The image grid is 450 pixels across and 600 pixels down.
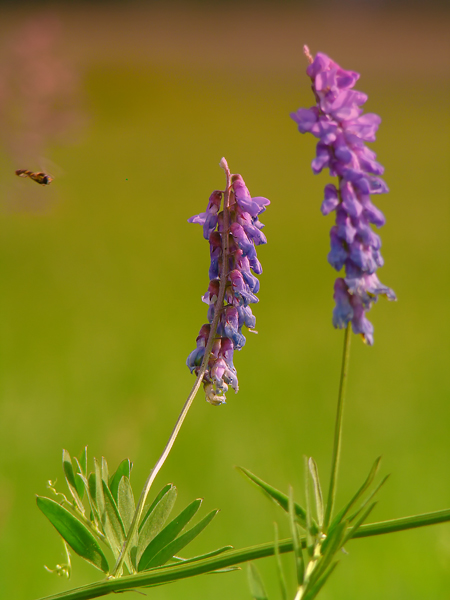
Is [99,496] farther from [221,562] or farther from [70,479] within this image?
[221,562]

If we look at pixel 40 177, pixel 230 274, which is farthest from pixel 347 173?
pixel 40 177

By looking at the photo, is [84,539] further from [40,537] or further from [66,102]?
[66,102]

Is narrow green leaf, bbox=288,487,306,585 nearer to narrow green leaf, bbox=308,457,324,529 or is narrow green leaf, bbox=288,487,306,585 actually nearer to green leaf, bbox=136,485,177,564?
narrow green leaf, bbox=308,457,324,529

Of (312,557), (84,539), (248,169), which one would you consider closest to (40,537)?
(84,539)

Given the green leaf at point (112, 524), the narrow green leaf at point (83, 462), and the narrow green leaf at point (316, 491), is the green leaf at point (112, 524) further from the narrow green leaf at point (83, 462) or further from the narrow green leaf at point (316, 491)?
the narrow green leaf at point (316, 491)

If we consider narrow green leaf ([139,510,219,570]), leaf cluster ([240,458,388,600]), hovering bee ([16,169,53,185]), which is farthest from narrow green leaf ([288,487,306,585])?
hovering bee ([16,169,53,185])

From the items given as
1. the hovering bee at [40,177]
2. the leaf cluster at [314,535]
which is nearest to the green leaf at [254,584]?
the leaf cluster at [314,535]

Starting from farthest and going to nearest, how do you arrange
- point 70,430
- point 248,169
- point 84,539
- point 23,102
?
point 248,169, point 70,430, point 23,102, point 84,539

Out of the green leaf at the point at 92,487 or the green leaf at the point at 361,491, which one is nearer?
the green leaf at the point at 361,491
